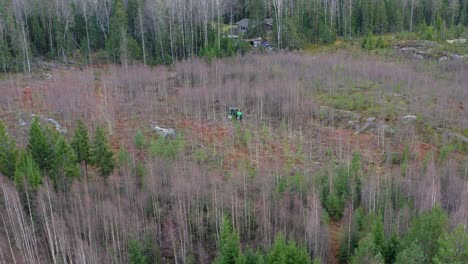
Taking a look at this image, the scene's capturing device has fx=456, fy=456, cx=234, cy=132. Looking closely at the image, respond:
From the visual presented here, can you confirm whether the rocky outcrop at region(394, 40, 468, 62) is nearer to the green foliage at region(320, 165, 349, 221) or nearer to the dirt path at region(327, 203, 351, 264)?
the green foliage at region(320, 165, 349, 221)

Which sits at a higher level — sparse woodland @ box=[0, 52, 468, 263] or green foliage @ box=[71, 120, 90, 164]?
green foliage @ box=[71, 120, 90, 164]

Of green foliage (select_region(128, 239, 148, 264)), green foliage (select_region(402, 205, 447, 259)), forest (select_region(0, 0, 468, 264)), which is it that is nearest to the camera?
green foliage (select_region(128, 239, 148, 264))

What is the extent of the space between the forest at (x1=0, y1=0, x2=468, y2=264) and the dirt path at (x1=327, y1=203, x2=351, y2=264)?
109 mm

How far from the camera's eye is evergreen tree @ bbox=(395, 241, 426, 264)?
1555 cm

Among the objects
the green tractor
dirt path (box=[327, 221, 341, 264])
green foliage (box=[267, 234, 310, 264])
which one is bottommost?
dirt path (box=[327, 221, 341, 264])

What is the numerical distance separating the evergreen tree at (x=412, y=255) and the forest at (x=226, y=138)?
8 centimetres

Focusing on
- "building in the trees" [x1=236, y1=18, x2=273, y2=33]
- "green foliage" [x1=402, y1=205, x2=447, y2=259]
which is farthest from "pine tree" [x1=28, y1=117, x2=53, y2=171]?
"building in the trees" [x1=236, y1=18, x2=273, y2=33]

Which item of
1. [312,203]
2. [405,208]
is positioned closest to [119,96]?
[312,203]

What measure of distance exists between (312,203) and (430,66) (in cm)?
2711

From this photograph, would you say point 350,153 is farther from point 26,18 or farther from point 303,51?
point 26,18

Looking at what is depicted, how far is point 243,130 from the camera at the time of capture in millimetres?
30141

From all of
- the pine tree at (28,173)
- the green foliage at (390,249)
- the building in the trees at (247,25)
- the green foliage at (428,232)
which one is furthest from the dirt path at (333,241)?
the building in the trees at (247,25)

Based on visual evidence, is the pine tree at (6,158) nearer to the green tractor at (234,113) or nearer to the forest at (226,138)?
the forest at (226,138)

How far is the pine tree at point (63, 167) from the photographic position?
20797 mm
